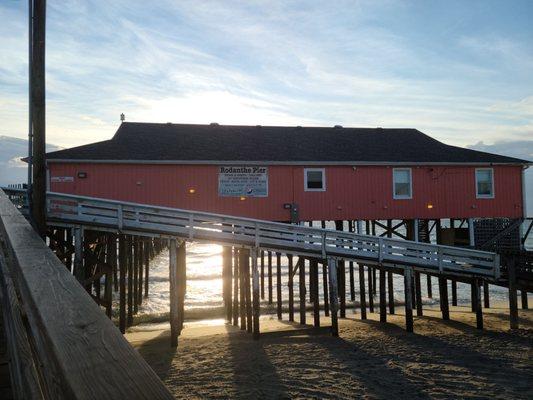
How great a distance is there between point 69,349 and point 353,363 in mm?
12075

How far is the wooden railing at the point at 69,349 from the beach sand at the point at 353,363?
8.67 meters

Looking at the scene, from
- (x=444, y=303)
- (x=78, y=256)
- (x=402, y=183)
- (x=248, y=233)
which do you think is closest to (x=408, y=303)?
(x=444, y=303)

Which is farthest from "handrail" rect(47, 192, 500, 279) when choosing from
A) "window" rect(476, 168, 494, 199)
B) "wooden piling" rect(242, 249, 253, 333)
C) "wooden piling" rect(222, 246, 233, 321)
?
"window" rect(476, 168, 494, 199)

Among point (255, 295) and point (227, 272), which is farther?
point (227, 272)

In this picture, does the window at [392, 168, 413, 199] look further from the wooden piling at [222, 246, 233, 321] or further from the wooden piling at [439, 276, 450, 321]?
the wooden piling at [222, 246, 233, 321]

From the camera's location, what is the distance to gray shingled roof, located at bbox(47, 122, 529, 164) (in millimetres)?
19484

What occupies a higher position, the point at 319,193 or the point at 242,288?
the point at 319,193

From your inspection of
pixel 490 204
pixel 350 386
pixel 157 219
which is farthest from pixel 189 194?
pixel 490 204

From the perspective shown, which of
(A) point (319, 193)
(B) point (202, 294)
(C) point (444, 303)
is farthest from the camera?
(B) point (202, 294)

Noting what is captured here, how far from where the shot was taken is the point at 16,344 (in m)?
2.19

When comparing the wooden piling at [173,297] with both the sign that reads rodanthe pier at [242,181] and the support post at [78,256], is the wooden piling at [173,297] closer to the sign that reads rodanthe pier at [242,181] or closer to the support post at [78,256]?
the support post at [78,256]

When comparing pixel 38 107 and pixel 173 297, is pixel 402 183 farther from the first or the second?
pixel 38 107

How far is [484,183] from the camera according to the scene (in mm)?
22156

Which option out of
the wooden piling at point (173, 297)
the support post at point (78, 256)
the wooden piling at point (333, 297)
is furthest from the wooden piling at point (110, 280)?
the wooden piling at point (333, 297)
